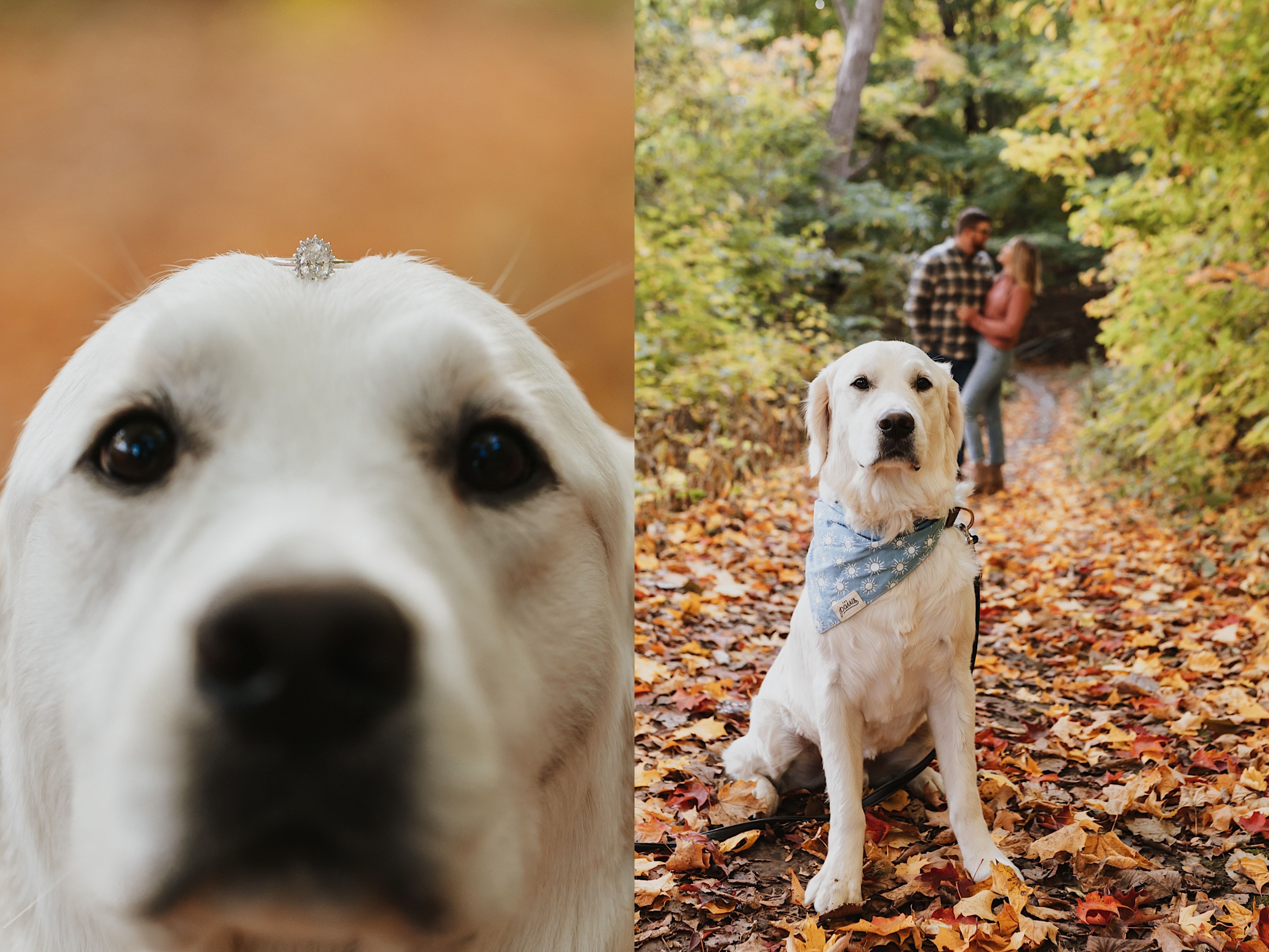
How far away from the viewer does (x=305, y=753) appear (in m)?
0.87

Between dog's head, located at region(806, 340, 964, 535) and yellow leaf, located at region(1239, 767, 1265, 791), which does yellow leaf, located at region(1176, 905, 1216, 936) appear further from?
dog's head, located at region(806, 340, 964, 535)

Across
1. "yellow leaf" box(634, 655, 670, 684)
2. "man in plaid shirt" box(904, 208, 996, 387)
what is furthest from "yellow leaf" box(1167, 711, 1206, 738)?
"yellow leaf" box(634, 655, 670, 684)

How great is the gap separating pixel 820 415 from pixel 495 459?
0.89 meters

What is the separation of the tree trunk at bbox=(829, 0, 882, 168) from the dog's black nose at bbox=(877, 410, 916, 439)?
0.71 m

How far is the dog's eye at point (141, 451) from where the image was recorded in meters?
0.97

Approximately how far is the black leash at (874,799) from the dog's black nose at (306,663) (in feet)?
3.57

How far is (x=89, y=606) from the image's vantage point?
0.97 meters

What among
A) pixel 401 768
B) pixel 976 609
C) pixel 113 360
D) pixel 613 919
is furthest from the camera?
pixel 976 609

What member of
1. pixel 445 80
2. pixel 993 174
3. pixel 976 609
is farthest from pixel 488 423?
pixel 993 174

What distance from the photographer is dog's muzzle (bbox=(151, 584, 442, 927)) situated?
85cm

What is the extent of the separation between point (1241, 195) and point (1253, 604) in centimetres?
95

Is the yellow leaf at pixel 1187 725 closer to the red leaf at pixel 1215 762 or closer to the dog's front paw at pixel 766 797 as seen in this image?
the red leaf at pixel 1215 762

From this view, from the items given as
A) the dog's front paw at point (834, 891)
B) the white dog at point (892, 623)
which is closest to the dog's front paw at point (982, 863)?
the white dog at point (892, 623)

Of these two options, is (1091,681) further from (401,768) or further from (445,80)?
(445,80)
